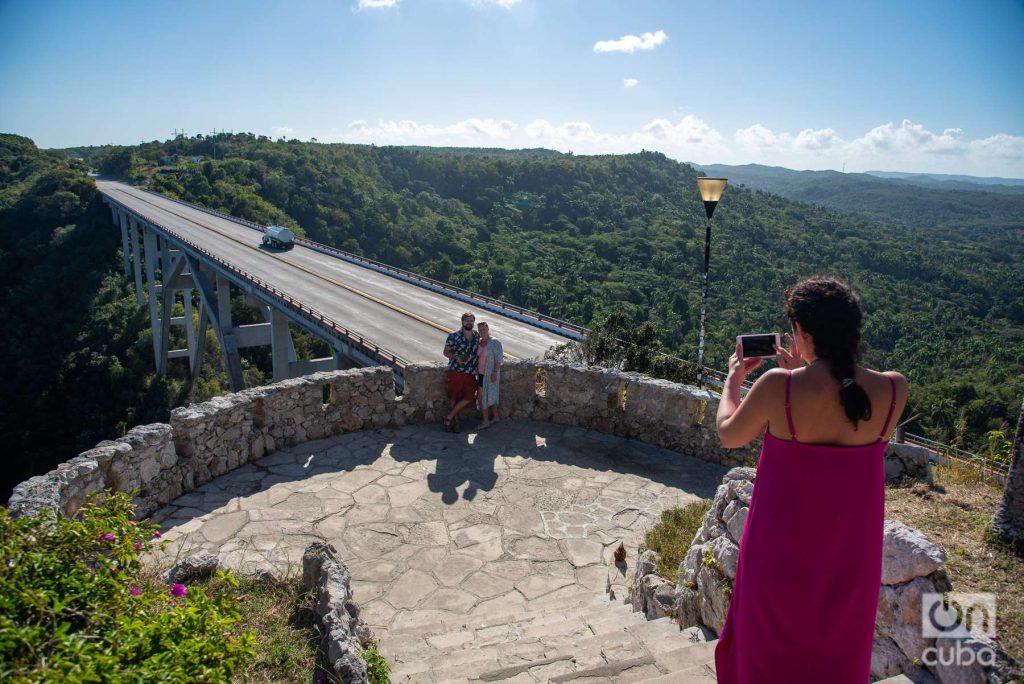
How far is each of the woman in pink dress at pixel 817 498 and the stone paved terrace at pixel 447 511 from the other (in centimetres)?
284

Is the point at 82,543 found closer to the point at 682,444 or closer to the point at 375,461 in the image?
the point at 375,461

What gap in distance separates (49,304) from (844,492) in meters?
54.4

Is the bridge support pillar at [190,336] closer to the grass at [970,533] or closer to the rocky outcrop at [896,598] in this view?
the rocky outcrop at [896,598]

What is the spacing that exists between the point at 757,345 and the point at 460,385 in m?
5.35

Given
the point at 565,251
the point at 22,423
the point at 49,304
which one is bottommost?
the point at 22,423

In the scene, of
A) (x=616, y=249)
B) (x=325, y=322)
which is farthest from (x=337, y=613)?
(x=616, y=249)

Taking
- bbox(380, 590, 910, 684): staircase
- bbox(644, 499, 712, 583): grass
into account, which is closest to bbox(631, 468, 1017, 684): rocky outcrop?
bbox(380, 590, 910, 684): staircase

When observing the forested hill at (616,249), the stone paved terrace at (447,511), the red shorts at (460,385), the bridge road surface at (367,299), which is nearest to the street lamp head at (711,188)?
the stone paved terrace at (447,511)

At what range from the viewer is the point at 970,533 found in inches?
160

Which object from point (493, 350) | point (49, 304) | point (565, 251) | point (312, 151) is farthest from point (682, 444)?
point (312, 151)

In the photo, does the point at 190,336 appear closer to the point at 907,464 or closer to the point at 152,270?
the point at 152,270

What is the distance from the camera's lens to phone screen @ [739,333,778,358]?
258cm

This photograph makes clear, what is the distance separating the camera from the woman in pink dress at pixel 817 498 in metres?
2.04

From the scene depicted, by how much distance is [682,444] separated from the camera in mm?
7410
